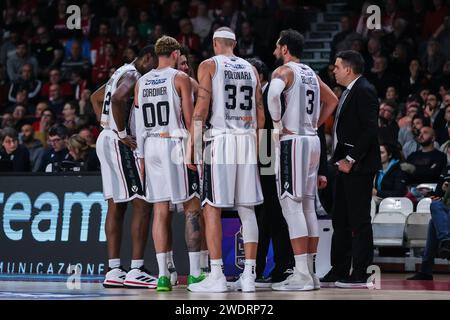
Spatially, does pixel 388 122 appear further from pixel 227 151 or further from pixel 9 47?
pixel 9 47

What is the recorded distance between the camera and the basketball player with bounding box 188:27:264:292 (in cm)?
901

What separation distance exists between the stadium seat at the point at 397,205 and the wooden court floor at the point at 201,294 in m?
2.28

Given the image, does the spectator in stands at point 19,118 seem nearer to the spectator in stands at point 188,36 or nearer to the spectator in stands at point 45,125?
the spectator in stands at point 45,125

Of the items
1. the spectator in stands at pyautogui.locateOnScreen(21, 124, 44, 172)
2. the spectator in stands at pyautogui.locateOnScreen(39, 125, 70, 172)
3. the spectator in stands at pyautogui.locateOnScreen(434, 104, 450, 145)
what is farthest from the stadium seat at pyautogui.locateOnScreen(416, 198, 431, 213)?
the spectator in stands at pyautogui.locateOnScreen(21, 124, 44, 172)

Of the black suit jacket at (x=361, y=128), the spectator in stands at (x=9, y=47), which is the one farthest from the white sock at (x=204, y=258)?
the spectator in stands at (x=9, y=47)

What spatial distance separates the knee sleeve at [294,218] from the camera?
30.5ft

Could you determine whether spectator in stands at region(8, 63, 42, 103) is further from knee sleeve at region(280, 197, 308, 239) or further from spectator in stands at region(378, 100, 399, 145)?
knee sleeve at region(280, 197, 308, 239)

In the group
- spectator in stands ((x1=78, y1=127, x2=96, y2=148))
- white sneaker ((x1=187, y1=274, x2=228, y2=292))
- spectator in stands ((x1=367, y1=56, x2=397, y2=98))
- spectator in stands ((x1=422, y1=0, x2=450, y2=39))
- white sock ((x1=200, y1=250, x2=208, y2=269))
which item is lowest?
white sneaker ((x1=187, y1=274, x2=228, y2=292))

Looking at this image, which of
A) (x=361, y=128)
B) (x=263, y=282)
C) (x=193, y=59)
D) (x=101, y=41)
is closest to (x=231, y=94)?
(x=361, y=128)

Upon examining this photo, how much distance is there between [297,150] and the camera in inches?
370

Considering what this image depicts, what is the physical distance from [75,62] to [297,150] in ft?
33.2

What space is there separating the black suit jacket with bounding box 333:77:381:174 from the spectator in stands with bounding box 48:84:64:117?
8.74 meters
